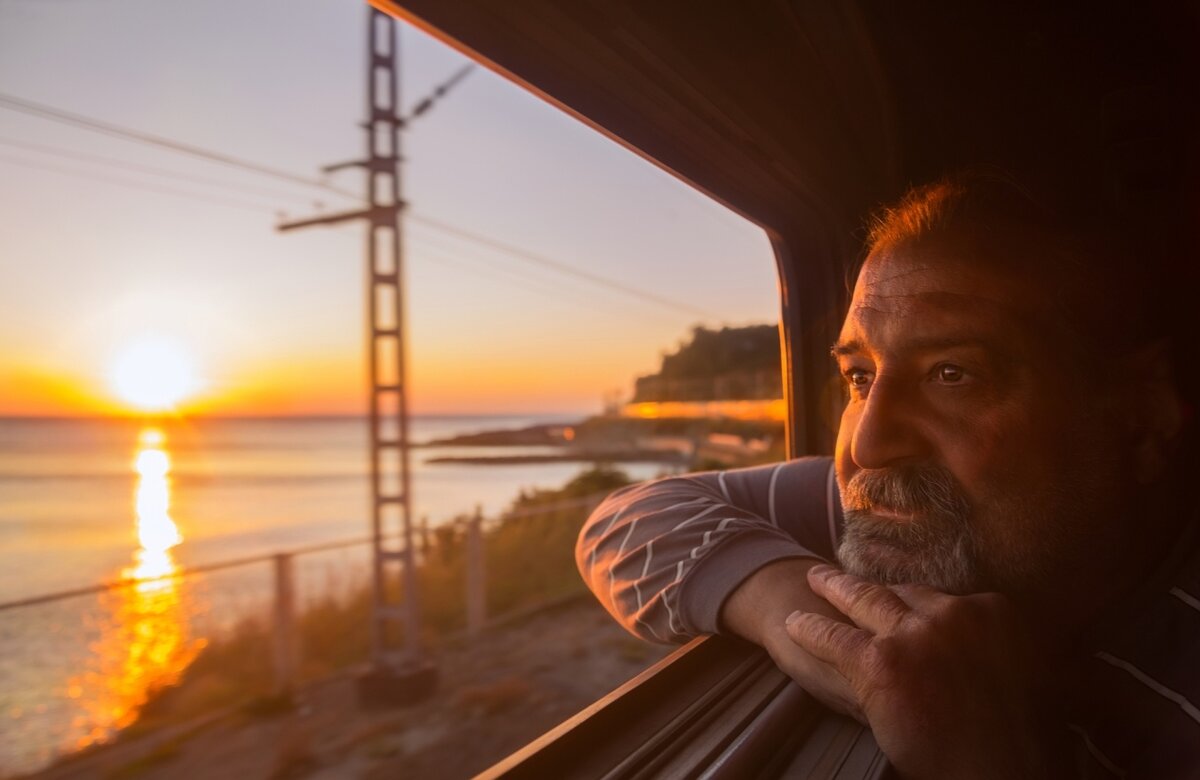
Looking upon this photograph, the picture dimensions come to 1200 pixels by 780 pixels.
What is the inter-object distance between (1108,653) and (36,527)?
26.8ft

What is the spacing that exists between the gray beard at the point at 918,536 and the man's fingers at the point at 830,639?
16 centimetres

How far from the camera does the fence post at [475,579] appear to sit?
6.59 meters

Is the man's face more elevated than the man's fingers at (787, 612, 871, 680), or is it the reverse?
the man's face

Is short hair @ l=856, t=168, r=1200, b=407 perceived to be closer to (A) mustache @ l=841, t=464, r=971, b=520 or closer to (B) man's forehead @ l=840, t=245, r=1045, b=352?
(B) man's forehead @ l=840, t=245, r=1045, b=352

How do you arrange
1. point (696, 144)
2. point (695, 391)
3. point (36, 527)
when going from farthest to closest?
point (36, 527)
point (695, 391)
point (696, 144)

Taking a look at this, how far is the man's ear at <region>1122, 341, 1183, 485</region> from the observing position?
1.28m

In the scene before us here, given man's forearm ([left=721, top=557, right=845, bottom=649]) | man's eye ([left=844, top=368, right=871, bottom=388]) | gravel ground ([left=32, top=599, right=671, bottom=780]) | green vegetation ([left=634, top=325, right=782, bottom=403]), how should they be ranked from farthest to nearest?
gravel ground ([left=32, top=599, right=671, bottom=780]) < green vegetation ([left=634, top=325, right=782, bottom=403]) < man's eye ([left=844, top=368, right=871, bottom=388]) < man's forearm ([left=721, top=557, right=845, bottom=649])

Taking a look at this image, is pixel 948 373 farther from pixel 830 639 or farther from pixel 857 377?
pixel 830 639

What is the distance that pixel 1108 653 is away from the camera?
1092 millimetres

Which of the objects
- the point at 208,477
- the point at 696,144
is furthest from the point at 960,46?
the point at 208,477

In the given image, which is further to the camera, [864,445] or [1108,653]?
[864,445]

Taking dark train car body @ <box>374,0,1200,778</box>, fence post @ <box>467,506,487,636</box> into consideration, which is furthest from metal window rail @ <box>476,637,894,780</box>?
fence post @ <box>467,506,487,636</box>

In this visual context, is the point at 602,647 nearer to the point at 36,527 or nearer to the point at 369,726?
the point at 369,726

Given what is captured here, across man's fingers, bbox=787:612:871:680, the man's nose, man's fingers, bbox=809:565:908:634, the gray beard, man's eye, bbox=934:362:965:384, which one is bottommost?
man's fingers, bbox=787:612:871:680
